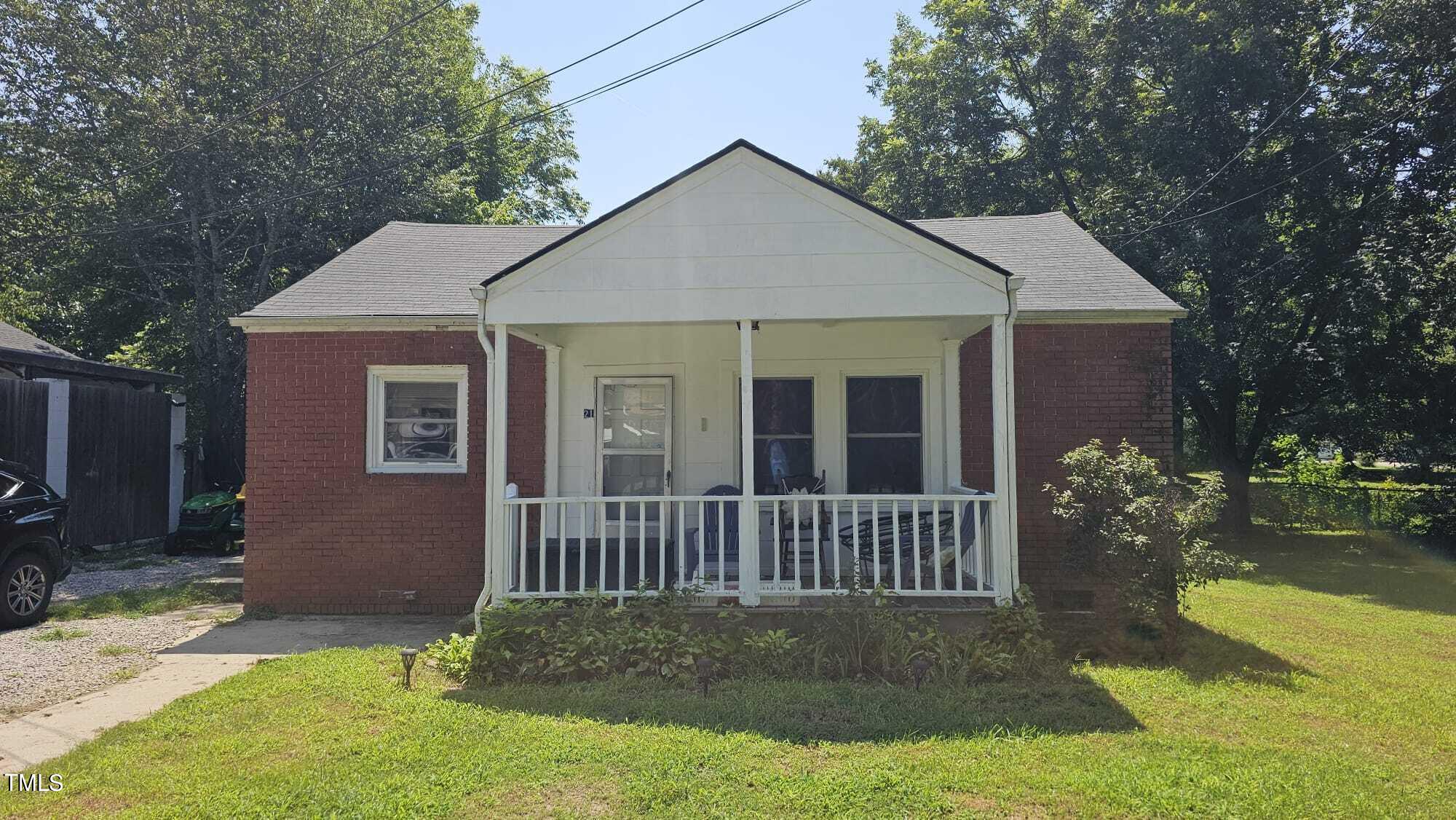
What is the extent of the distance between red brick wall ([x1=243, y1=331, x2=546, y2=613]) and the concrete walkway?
1.13ft

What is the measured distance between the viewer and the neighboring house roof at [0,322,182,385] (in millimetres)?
13023

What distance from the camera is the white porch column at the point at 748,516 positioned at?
21.2ft

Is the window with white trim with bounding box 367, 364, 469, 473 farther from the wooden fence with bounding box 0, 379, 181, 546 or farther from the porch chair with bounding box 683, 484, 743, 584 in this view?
the wooden fence with bounding box 0, 379, 181, 546

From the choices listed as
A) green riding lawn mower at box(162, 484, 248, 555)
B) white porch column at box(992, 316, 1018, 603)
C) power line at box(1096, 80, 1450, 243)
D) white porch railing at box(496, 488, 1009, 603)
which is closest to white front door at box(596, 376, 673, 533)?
white porch railing at box(496, 488, 1009, 603)

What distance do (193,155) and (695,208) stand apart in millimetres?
14607

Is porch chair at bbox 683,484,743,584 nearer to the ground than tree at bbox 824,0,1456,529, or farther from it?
nearer to the ground

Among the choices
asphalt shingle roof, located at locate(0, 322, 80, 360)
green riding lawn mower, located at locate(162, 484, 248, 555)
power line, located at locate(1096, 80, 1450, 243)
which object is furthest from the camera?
power line, located at locate(1096, 80, 1450, 243)

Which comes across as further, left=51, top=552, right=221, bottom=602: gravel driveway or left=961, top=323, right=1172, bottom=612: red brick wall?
left=51, top=552, right=221, bottom=602: gravel driveway

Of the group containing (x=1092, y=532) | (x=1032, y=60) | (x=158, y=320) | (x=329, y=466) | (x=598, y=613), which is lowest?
(x=598, y=613)

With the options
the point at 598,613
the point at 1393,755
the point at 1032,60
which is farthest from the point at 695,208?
the point at 1032,60

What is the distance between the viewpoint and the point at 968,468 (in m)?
8.38

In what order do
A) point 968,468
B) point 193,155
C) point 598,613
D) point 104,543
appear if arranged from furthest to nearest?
point 193,155 → point 104,543 → point 968,468 → point 598,613

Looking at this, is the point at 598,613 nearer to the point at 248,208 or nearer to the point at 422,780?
the point at 422,780

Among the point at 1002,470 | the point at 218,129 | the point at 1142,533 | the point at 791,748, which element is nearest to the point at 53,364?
the point at 218,129
